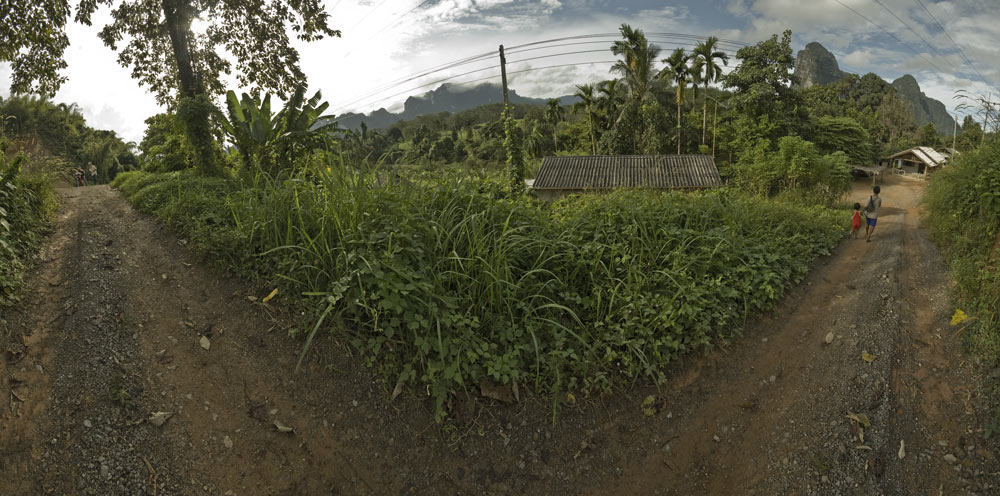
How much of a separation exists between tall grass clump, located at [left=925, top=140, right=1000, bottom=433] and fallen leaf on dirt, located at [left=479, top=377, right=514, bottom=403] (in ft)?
13.0

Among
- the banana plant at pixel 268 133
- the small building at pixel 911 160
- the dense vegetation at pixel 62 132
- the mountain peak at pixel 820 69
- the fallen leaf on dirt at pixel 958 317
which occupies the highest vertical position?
the mountain peak at pixel 820 69

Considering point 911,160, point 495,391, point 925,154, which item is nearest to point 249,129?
point 495,391

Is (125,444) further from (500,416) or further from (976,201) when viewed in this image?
(976,201)

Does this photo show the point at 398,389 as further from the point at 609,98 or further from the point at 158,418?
the point at 609,98

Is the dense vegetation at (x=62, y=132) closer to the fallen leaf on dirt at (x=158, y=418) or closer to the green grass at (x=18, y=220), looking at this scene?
the green grass at (x=18, y=220)

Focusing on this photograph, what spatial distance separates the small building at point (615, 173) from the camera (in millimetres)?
18094

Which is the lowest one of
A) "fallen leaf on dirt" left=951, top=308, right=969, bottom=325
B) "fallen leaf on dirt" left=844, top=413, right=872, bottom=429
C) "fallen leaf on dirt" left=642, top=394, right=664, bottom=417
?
"fallen leaf on dirt" left=844, top=413, right=872, bottom=429

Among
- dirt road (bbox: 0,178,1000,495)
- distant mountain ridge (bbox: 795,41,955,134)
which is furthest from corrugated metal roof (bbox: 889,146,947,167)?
dirt road (bbox: 0,178,1000,495)

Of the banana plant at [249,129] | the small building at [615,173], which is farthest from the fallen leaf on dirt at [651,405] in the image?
the small building at [615,173]

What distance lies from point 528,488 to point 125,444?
2880 mm

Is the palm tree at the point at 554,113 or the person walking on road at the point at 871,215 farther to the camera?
the palm tree at the point at 554,113

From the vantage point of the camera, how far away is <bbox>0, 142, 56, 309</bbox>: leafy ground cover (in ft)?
13.5

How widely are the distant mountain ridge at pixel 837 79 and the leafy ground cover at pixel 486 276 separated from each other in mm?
47191

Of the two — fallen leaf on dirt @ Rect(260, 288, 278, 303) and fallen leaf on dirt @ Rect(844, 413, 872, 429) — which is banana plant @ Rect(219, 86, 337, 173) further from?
fallen leaf on dirt @ Rect(844, 413, 872, 429)
